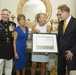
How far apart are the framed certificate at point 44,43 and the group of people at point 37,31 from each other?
0.34 ft

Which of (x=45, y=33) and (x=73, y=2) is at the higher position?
(x=73, y=2)

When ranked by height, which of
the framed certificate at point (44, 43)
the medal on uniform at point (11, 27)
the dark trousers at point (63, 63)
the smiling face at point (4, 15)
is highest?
the smiling face at point (4, 15)

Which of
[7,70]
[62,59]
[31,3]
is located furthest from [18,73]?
[31,3]

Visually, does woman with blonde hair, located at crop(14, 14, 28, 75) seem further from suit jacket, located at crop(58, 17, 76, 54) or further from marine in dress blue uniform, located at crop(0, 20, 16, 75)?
suit jacket, located at crop(58, 17, 76, 54)

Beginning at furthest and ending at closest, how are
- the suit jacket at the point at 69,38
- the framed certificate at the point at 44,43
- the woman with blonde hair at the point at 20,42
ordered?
the woman with blonde hair at the point at 20,42 < the framed certificate at the point at 44,43 < the suit jacket at the point at 69,38

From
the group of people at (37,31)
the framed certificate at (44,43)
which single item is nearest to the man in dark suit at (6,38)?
the group of people at (37,31)

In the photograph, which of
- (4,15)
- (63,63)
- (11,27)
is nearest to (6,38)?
(11,27)

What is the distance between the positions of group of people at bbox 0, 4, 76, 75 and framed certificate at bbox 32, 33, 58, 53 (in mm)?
103

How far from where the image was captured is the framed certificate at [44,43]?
317 centimetres

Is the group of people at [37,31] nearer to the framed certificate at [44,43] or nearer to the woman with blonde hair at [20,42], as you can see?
the woman with blonde hair at [20,42]

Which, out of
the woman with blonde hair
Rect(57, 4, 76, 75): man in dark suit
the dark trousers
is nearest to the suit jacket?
Rect(57, 4, 76, 75): man in dark suit

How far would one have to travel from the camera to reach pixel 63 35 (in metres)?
2.92

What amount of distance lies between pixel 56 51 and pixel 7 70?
1.02 meters

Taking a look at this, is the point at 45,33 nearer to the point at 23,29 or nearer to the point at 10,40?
the point at 23,29
